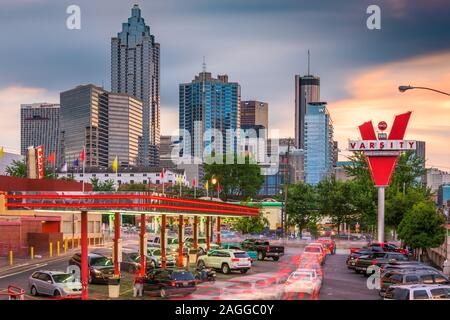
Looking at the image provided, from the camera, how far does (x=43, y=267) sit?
189ft

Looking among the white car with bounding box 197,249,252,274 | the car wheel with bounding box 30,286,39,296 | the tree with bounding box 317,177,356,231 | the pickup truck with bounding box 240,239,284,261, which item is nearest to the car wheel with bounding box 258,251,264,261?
the pickup truck with bounding box 240,239,284,261

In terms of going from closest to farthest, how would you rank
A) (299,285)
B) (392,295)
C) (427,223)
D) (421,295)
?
(421,295), (392,295), (299,285), (427,223)

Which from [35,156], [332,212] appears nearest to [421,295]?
[35,156]

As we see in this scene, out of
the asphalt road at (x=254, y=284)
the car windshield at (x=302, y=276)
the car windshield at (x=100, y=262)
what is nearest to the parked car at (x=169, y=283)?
the asphalt road at (x=254, y=284)

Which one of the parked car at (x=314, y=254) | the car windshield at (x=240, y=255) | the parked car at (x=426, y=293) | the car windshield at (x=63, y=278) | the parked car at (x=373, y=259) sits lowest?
the parked car at (x=314, y=254)

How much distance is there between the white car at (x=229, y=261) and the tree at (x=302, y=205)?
2510 inches

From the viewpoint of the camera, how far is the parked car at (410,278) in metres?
35.6

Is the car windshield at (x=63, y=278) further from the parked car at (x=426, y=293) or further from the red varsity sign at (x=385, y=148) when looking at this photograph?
the red varsity sign at (x=385, y=148)

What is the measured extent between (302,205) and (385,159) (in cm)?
4226

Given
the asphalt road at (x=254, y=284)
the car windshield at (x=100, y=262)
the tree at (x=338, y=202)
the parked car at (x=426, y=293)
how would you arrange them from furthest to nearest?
the tree at (x=338, y=202) < the car windshield at (x=100, y=262) < the asphalt road at (x=254, y=284) < the parked car at (x=426, y=293)

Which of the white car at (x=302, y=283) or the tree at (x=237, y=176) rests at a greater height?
the tree at (x=237, y=176)

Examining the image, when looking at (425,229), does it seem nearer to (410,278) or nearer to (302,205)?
(410,278)

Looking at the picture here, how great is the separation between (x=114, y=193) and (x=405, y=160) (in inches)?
3424
